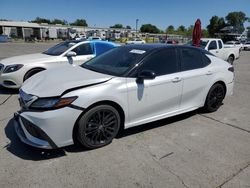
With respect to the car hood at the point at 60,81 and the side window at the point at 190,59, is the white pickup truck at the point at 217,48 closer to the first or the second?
the side window at the point at 190,59

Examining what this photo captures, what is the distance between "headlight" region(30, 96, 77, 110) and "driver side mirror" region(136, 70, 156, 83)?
1.03m

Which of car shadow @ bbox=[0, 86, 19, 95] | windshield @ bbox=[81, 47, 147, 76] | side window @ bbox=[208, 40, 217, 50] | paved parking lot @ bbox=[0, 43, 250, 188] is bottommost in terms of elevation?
paved parking lot @ bbox=[0, 43, 250, 188]

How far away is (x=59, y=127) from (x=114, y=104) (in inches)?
33.5

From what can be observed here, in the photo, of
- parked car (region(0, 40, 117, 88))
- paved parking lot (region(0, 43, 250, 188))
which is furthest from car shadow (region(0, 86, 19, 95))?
paved parking lot (region(0, 43, 250, 188))

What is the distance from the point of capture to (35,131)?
2.90 meters

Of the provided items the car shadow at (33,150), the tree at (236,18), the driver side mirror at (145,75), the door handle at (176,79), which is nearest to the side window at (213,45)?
the door handle at (176,79)

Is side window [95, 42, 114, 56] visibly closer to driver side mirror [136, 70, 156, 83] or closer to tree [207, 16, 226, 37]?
driver side mirror [136, 70, 156, 83]

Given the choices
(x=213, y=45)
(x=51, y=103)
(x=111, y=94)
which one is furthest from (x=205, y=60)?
(x=213, y=45)

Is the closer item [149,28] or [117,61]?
[117,61]

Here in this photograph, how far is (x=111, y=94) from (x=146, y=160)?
1020 mm

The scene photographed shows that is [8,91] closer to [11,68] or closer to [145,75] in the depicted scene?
[11,68]

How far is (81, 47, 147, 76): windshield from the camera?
11.8 feet

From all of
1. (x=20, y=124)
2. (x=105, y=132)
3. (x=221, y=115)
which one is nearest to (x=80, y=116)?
(x=105, y=132)

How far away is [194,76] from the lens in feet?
13.8
